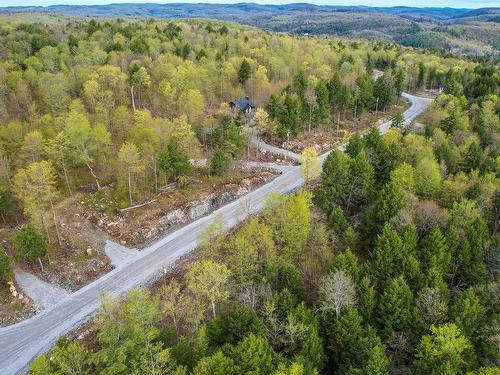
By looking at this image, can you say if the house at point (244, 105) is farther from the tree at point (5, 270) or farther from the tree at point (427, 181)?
the tree at point (5, 270)

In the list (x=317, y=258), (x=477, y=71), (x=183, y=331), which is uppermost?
(x=477, y=71)

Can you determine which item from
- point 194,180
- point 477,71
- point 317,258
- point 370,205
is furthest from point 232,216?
point 477,71

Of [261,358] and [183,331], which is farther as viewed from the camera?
[183,331]

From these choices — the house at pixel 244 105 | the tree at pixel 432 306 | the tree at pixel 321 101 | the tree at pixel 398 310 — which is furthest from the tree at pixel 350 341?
the house at pixel 244 105

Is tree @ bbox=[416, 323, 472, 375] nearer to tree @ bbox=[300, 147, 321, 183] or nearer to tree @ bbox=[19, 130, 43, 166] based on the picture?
tree @ bbox=[300, 147, 321, 183]

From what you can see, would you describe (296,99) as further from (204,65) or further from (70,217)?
(70,217)

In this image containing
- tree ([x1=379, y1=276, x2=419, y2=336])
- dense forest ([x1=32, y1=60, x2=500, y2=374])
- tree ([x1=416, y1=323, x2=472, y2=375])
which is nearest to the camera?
tree ([x1=416, y1=323, x2=472, y2=375])

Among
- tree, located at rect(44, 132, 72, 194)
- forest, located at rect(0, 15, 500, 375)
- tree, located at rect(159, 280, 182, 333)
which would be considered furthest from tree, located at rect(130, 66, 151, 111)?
tree, located at rect(159, 280, 182, 333)
